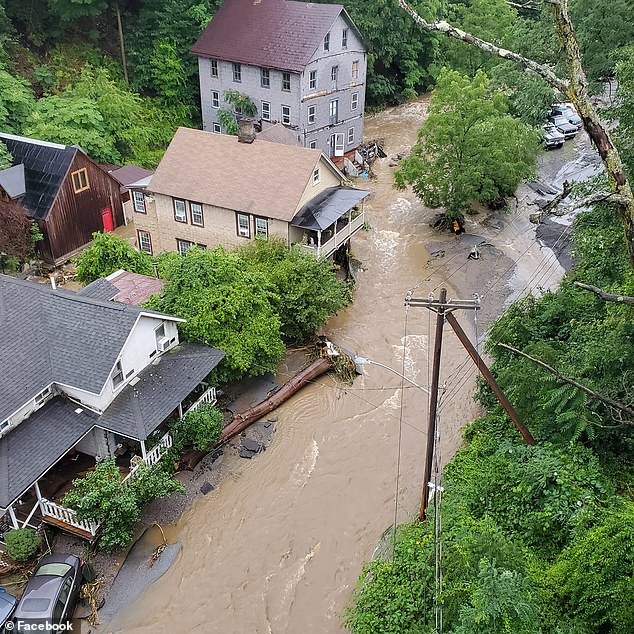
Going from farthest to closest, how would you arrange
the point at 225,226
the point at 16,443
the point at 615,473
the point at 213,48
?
the point at 213,48 → the point at 225,226 → the point at 16,443 → the point at 615,473

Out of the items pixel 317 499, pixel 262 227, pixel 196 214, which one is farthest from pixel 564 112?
pixel 317 499

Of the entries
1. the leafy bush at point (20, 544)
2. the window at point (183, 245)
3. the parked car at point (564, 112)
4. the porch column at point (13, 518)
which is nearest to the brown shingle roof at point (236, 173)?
the window at point (183, 245)

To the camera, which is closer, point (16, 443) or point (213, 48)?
point (16, 443)

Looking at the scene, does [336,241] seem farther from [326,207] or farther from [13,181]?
[13,181]

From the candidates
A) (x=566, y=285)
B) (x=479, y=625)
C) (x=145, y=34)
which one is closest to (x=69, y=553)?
(x=479, y=625)

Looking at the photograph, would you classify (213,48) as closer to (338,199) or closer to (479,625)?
(338,199)

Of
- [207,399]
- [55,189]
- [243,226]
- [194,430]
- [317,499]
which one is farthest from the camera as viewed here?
[55,189]
